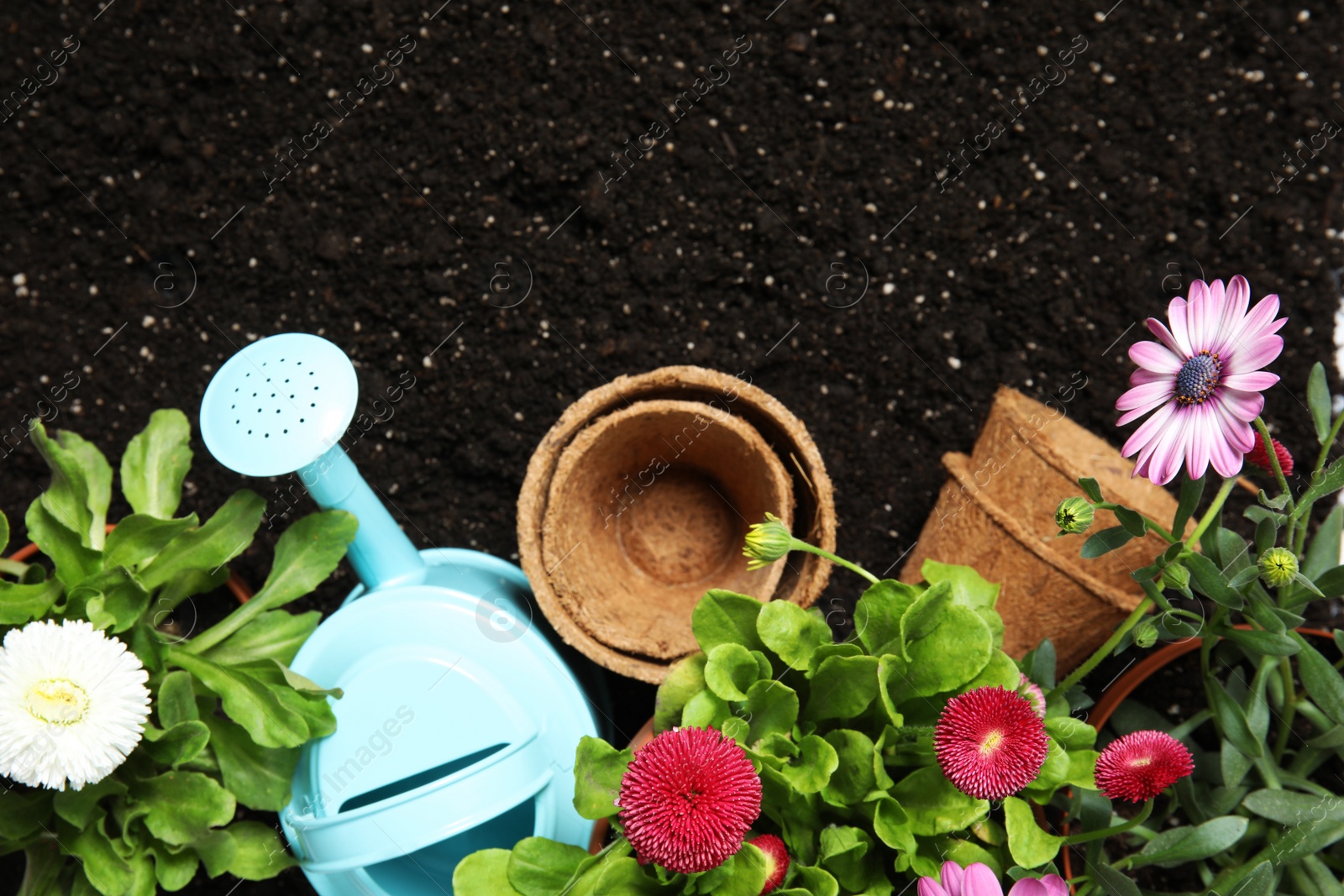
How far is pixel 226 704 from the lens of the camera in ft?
2.80

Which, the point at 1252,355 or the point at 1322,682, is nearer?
the point at 1252,355

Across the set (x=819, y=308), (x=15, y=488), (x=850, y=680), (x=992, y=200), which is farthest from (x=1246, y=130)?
(x=15, y=488)

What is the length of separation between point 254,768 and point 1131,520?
82 cm

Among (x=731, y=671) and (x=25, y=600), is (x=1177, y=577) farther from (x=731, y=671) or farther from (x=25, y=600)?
(x=25, y=600)

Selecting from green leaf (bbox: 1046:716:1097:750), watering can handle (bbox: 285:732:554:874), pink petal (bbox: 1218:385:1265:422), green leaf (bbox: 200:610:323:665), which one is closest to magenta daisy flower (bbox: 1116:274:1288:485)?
pink petal (bbox: 1218:385:1265:422)

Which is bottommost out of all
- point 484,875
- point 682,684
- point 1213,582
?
point 484,875

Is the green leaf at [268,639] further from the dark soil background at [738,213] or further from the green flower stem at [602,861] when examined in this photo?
the green flower stem at [602,861]

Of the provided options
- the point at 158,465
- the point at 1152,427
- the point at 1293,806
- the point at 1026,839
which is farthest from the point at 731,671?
the point at 158,465

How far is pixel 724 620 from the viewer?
0.81 meters

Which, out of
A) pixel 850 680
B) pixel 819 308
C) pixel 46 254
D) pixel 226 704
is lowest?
pixel 226 704

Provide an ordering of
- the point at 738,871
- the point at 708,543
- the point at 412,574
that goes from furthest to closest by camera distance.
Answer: the point at 708,543
the point at 412,574
the point at 738,871

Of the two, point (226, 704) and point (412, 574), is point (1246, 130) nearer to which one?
point (412, 574)

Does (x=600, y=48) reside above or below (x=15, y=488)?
above

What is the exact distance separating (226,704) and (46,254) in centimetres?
74
